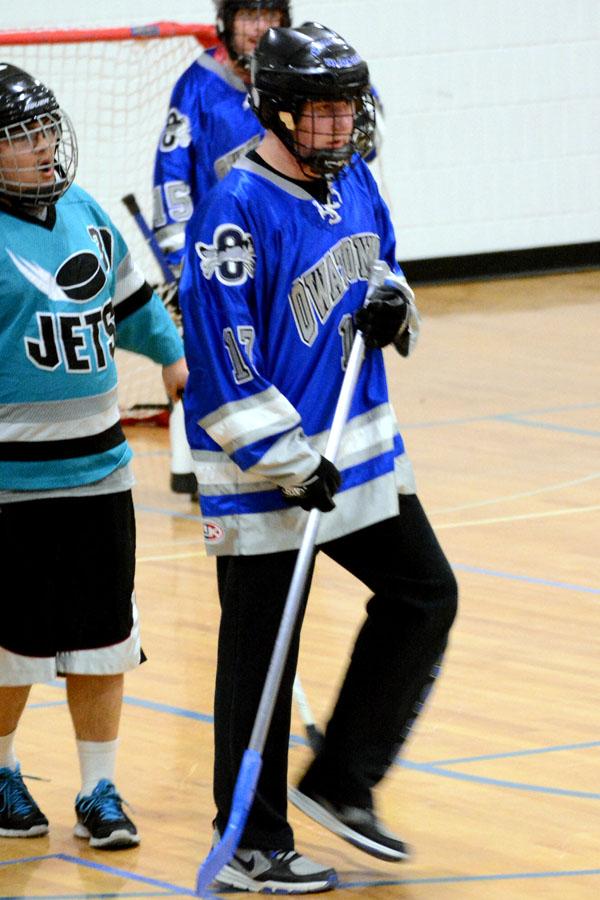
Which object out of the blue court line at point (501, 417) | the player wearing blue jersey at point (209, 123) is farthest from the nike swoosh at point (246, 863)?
the blue court line at point (501, 417)

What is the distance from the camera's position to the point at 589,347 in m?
8.98

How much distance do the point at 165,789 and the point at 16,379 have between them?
103 cm

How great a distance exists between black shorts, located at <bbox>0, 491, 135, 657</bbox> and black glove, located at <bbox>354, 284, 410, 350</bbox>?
659 mm

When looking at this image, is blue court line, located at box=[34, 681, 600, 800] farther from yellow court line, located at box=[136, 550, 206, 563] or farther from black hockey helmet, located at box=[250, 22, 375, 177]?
yellow court line, located at box=[136, 550, 206, 563]

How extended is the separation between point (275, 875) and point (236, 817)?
7.6 inches

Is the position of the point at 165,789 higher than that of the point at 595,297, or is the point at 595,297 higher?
the point at 165,789

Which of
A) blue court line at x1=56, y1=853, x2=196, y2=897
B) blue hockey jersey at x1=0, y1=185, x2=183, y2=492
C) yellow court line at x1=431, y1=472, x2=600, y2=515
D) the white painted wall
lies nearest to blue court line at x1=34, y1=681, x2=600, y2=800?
blue court line at x1=56, y1=853, x2=196, y2=897

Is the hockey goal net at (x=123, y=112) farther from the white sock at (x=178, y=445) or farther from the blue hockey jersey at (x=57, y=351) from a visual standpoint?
the blue hockey jersey at (x=57, y=351)

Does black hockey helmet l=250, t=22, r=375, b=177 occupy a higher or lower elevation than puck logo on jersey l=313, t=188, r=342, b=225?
higher

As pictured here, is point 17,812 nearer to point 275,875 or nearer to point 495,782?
point 275,875

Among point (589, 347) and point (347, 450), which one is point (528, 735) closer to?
point (347, 450)

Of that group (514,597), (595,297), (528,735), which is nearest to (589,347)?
(595,297)

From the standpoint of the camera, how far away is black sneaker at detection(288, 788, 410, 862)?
3.29 metres

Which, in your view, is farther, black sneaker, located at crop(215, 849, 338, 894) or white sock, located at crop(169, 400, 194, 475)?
white sock, located at crop(169, 400, 194, 475)
